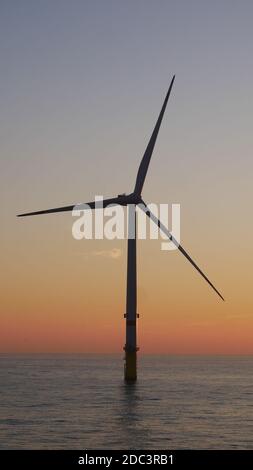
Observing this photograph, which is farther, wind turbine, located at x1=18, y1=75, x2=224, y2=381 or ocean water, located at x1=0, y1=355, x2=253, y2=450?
wind turbine, located at x1=18, y1=75, x2=224, y2=381

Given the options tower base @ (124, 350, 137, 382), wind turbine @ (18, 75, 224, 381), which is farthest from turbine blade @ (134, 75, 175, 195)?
tower base @ (124, 350, 137, 382)

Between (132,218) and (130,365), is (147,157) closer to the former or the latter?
(132,218)

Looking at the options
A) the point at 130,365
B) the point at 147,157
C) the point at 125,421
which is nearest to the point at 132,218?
the point at 147,157

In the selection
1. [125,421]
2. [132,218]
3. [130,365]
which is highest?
[132,218]

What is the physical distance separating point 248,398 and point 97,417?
52451mm

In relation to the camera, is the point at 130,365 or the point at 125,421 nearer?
the point at 125,421

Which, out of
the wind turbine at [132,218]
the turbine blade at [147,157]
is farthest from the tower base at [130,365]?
the turbine blade at [147,157]

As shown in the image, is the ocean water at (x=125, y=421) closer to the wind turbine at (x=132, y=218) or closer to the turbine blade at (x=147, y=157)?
the wind turbine at (x=132, y=218)

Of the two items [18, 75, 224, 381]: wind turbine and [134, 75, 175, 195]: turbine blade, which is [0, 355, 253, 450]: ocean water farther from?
[134, 75, 175, 195]: turbine blade

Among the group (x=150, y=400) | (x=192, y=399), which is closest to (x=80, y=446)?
(x=150, y=400)

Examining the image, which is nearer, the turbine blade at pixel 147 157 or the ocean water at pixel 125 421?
the ocean water at pixel 125 421

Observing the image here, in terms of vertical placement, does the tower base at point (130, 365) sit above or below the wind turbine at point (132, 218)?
below

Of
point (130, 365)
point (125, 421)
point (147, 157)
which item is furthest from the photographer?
point (130, 365)

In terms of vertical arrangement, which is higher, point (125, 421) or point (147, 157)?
point (147, 157)
